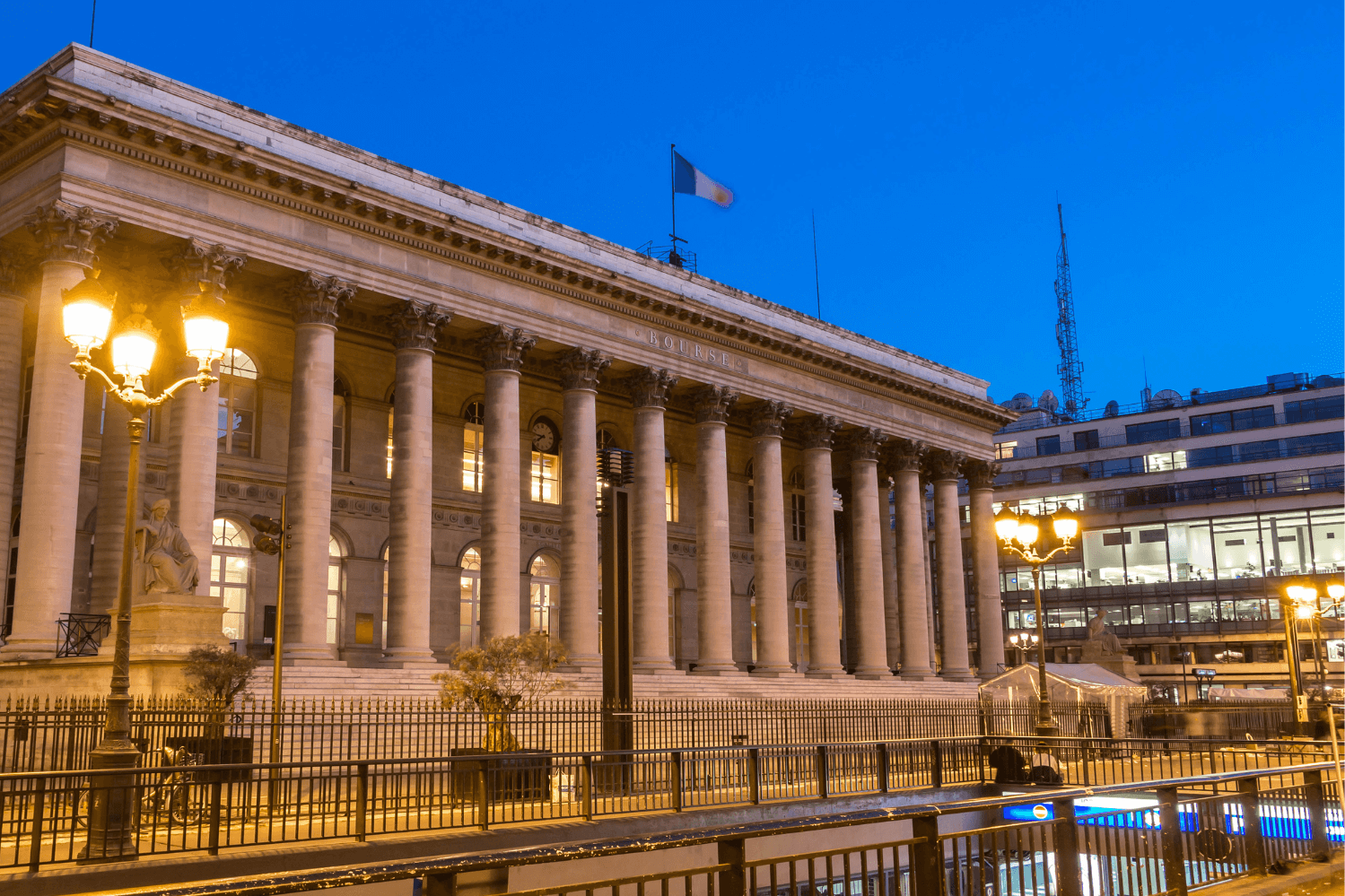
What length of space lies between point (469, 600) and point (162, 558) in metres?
15.3

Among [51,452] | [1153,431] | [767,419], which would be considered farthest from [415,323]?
[1153,431]

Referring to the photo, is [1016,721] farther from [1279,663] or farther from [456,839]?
[1279,663]

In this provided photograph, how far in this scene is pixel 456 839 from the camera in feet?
51.1

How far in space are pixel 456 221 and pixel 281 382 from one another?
24.1ft

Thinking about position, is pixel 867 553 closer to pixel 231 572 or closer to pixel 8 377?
pixel 231 572

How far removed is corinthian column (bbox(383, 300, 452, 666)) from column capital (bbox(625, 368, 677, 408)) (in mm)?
7650

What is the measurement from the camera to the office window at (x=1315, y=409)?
7450cm

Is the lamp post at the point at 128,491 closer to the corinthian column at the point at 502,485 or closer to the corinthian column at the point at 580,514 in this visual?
the corinthian column at the point at 502,485

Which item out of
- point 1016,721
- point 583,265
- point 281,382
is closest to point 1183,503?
point 1016,721

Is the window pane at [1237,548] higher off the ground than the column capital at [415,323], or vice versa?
the column capital at [415,323]

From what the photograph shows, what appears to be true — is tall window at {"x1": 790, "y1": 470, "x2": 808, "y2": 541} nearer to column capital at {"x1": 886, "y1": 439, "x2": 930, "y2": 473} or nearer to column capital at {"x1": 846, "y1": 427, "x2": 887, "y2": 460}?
column capital at {"x1": 886, "y1": 439, "x2": 930, "y2": 473}

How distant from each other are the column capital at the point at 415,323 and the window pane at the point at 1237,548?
60277 mm

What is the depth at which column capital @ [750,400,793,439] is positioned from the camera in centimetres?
4297

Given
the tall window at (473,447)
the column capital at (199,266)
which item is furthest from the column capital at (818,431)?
the column capital at (199,266)
